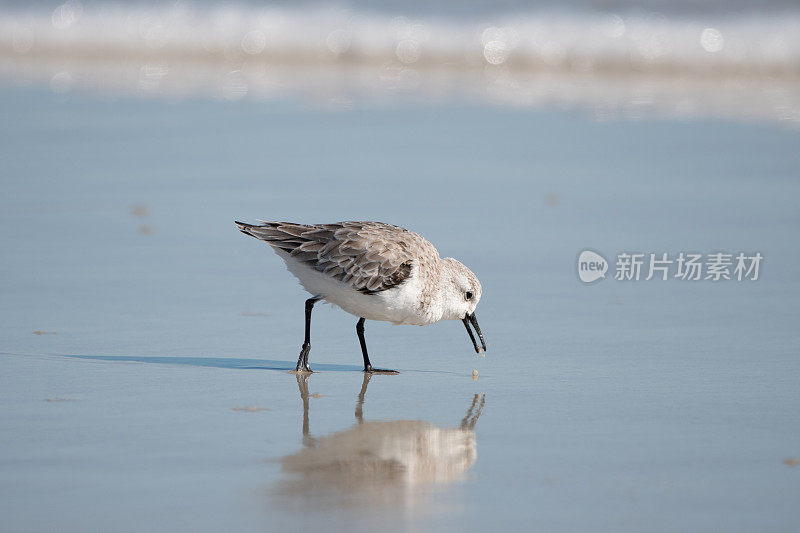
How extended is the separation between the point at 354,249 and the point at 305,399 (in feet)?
3.50

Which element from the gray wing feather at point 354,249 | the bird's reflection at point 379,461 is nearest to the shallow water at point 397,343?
the bird's reflection at point 379,461

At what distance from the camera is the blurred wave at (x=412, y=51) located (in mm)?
16969

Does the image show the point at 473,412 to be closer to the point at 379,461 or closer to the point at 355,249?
the point at 379,461

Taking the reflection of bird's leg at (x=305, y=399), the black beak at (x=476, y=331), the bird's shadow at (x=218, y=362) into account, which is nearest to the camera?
the reflection of bird's leg at (x=305, y=399)

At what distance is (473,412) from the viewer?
565cm

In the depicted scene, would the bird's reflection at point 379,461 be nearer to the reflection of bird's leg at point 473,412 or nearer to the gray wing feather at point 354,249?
the reflection of bird's leg at point 473,412

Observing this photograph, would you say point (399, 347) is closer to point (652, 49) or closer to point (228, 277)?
point (228, 277)

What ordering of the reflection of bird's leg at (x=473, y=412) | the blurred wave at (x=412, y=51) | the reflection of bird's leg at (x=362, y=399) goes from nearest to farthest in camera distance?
the reflection of bird's leg at (x=473, y=412), the reflection of bird's leg at (x=362, y=399), the blurred wave at (x=412, y=51)

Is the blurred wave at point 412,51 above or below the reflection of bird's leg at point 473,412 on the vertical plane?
above

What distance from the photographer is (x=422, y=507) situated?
4383 millimetres

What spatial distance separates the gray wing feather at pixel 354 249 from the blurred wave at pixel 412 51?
31.0 feet

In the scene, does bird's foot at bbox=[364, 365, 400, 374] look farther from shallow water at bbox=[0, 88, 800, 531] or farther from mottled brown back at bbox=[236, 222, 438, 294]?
mottled brown back at bbox=[236, 222, 438, 294]

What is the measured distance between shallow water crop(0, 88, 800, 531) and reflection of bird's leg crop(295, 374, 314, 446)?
0.12 feet

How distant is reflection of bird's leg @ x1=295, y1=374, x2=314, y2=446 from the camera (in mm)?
5152
